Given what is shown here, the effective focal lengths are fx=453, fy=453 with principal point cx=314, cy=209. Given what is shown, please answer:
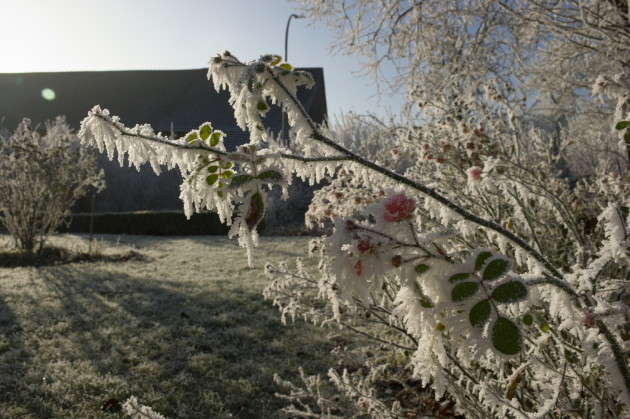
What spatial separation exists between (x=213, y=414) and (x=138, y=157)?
2171 millimetres

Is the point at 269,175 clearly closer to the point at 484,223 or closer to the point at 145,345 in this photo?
the point at 484,223

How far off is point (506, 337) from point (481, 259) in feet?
0.42

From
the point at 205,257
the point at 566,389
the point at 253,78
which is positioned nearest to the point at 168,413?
the point at 566,389

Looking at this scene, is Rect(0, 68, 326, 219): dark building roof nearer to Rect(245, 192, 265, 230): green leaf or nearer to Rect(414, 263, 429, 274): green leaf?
Rect(245, 192, 265, 230): green leaf

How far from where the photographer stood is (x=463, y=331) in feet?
2.34

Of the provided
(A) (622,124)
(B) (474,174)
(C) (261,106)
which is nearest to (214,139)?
(C) (261,106)

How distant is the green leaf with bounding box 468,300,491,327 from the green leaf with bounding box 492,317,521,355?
0.7 inches

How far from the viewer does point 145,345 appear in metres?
3.76

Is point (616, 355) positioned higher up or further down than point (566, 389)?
higher up

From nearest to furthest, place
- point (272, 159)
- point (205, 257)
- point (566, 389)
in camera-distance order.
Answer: point (272, 159) < point (566, 389) < point (205, 257)

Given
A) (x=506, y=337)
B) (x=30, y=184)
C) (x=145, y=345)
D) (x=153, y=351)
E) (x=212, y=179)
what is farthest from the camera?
(x=30, y=184)

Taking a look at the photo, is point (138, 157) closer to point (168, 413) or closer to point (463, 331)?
point (463, 331)

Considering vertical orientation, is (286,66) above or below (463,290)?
above

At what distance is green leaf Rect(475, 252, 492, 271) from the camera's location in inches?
29.2
